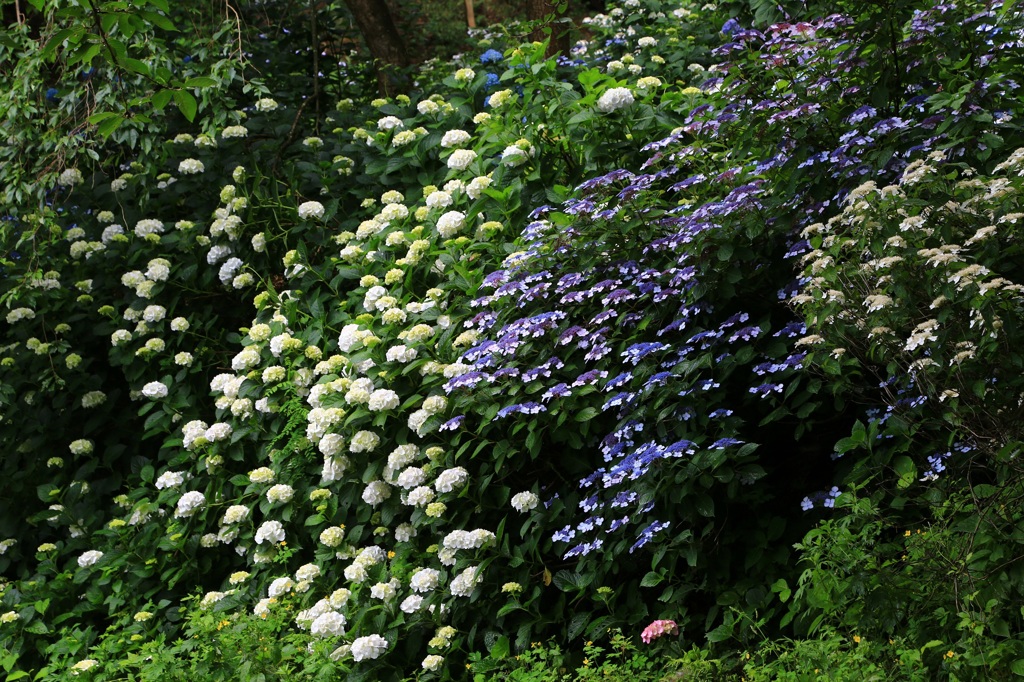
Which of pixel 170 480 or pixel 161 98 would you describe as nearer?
pixel 161 98

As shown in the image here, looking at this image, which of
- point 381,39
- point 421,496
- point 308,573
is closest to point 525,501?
point 421,496

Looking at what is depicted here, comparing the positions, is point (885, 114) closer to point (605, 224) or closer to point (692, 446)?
point (605, 224)

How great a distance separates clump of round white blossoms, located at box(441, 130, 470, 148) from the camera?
4969 mm

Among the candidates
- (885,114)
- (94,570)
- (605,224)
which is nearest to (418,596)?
(605,224)

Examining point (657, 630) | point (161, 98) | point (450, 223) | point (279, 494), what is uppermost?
point (161, 98)

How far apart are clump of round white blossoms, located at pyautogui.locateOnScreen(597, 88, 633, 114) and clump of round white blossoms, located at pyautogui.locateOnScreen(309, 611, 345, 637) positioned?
2392 millimetres

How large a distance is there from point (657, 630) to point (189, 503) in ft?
7.79

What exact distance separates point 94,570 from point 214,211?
6.58 ft

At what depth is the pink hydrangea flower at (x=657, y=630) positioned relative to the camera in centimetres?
310

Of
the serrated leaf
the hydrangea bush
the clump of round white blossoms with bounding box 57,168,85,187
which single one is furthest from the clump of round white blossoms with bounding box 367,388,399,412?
the clump of round white blossoms with bounding box 57,168,85,187

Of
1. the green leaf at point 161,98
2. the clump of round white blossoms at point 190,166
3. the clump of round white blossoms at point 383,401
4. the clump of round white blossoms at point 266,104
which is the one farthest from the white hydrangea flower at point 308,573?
the clump of round white blossoms at point 266,104

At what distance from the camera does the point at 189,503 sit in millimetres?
4574

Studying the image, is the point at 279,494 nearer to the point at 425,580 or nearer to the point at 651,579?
the point at 425,580

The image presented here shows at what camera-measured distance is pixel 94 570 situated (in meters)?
4.76
